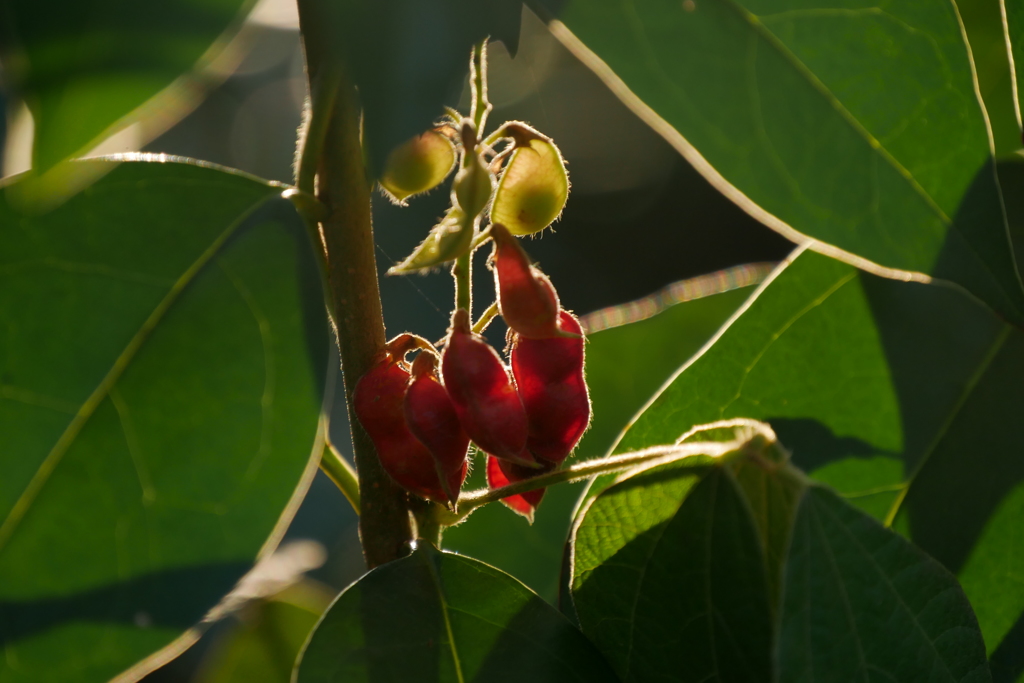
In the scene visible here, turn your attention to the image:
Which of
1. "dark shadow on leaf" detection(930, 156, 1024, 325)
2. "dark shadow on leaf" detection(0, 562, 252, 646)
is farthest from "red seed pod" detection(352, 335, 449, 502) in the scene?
"dark shadow on leaf" detection(930, 156, 1024, 325)

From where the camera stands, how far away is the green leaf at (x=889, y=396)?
2.38 ft

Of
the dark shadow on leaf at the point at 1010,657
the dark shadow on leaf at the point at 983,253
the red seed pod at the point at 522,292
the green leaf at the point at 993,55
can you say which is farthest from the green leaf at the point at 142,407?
the green leaf at the point at 993,55

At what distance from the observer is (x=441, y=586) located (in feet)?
1.95

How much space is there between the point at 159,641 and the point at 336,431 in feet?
5.85

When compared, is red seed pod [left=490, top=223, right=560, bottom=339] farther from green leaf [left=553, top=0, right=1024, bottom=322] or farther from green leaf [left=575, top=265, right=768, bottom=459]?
green leaf [left=575, top=265, right=768, bottom=459]

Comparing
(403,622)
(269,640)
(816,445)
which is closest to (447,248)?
(403,622)

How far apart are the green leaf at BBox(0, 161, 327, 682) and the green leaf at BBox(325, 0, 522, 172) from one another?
0.20 m

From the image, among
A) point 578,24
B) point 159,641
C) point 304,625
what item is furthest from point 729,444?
point 304,625

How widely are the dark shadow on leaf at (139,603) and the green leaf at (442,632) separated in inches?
2.6

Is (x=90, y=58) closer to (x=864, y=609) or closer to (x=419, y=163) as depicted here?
(x=419, y=163)

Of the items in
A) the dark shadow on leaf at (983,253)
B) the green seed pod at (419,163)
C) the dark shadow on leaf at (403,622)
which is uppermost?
the green seed pod at (419,163)

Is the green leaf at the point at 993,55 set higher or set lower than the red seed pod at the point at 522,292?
higher

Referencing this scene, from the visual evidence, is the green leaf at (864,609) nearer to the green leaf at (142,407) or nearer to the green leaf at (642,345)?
the green leaf at (142,407)

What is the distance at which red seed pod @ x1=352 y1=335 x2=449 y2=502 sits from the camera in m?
0.58
